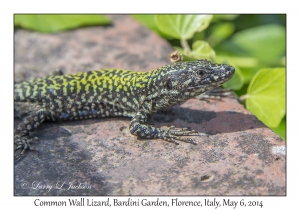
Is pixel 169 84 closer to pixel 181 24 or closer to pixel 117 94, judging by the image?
pixel 117 94

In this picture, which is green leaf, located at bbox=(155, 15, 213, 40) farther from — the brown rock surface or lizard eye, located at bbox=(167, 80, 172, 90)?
lizard eye, located at bbox=(167, 80, 172, 90)

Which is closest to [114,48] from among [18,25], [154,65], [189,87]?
[154,65]

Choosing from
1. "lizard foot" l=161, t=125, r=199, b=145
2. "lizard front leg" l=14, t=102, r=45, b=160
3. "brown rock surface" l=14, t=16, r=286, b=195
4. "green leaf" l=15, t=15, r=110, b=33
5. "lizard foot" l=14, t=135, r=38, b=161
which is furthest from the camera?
"green leaf" l=15, t=15, r=110, b=33

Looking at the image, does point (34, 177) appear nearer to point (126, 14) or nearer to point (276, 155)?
point (276, 155)

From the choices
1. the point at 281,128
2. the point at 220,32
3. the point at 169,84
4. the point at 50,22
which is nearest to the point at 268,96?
the point at 281,128

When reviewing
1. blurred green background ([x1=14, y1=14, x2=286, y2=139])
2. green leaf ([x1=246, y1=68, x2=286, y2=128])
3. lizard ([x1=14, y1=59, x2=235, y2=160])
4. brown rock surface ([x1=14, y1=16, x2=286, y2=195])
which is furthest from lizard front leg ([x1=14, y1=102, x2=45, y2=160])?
green leaf ([x1=246, y1=68, x2=286, y2=128])
